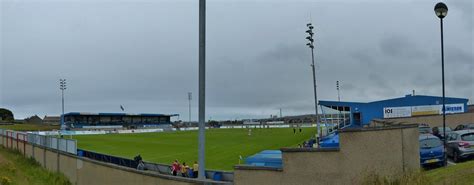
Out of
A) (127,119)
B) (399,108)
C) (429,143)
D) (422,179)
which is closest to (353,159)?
(422,179)

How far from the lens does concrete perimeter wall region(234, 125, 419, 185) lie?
11398 mm

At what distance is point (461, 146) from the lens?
19.3 meters

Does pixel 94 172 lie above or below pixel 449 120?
below

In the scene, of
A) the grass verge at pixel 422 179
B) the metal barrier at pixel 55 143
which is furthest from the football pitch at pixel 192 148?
the grass verge at pixel 422 179

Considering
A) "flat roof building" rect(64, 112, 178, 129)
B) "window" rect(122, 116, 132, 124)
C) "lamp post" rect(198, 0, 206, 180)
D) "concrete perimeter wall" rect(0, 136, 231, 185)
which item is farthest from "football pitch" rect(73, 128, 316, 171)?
"window" rect(122, 116, 132, 124)

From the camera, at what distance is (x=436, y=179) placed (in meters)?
10.8

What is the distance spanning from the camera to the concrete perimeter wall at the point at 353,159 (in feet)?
37.4

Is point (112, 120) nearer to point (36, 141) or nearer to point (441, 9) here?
point (36, 141)

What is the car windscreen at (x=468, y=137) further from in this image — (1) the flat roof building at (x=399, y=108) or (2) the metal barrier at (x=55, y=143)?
(1) the flat roof building at (x=399, y=108)

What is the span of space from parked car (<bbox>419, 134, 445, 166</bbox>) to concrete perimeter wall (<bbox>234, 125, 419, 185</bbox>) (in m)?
5.42

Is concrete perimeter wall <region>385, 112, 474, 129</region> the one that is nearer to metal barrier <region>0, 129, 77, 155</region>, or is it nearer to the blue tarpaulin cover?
metal barrier <region>0, 129, 77, 155</region>

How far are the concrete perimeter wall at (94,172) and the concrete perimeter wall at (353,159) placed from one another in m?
2.23

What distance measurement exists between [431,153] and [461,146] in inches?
116

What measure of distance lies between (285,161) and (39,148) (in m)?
29.7
